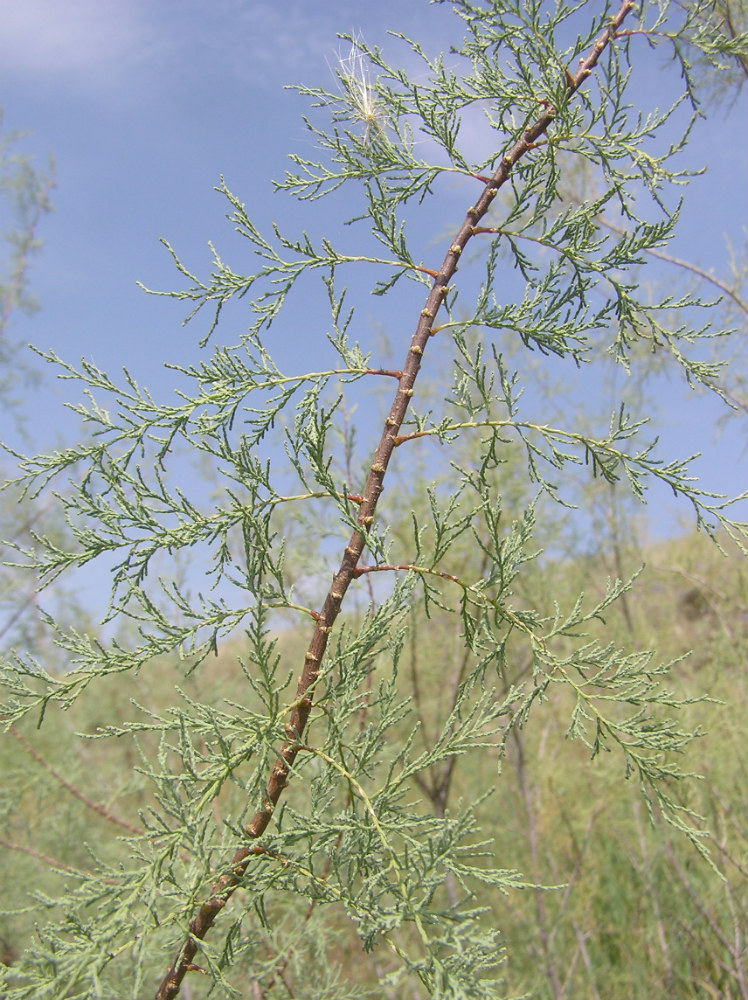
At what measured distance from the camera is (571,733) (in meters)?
1.44

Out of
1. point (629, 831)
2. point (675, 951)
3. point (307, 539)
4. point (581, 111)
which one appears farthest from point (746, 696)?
point (581, 111)

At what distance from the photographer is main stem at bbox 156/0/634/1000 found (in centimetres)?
139

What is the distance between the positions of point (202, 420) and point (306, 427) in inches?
8.6

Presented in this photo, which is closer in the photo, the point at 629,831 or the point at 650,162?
the point at 650,162

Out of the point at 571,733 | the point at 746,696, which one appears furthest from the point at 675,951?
the point at 571,733

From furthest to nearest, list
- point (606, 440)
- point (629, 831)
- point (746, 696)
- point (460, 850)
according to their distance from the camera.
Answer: point (629, 831) → point (746, 696) → point (606, 440) → point (460, 850)

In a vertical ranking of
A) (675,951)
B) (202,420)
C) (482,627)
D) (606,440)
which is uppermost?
(606,440)

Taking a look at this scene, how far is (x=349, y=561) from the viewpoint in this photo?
1487 mm

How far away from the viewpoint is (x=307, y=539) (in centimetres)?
347

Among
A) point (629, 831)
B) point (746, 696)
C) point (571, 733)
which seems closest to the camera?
point (571, 733)

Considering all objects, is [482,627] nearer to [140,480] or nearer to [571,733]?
[571,733]

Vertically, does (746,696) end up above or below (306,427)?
above

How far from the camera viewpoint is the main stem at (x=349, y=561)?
139cm

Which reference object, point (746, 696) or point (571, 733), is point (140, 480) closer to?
point (571, 733)
